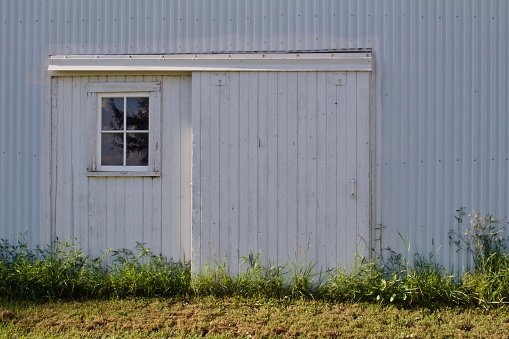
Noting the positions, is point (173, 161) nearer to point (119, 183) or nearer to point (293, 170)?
point (119, 183)

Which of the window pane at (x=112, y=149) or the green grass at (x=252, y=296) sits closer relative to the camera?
the green grass at (x=252, y=296)

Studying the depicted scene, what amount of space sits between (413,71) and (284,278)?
8.74 feet

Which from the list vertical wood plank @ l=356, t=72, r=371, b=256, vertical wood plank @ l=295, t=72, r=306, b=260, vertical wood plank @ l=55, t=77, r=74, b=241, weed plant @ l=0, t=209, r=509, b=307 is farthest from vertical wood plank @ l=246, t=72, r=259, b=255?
vertical wood plank @ l=55, t=77, r=74, b=241

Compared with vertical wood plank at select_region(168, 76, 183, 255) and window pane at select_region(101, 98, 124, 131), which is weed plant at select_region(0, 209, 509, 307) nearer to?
vertical wood plank at select_region(168, 76, 183, 255)

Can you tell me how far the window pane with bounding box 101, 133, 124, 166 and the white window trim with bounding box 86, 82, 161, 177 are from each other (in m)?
0.05

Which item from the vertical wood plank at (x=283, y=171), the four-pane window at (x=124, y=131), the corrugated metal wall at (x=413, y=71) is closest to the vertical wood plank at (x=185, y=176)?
the four-pane window at (x=124, y=131)

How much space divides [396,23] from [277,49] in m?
1.34

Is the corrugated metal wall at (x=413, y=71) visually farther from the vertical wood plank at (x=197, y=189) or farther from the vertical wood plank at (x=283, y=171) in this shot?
the vertical wood plank at (x=197, y=189)

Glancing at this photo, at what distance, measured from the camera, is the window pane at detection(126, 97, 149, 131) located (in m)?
5.85

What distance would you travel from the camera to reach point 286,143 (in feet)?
18.2

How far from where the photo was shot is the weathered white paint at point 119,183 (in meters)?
5.73

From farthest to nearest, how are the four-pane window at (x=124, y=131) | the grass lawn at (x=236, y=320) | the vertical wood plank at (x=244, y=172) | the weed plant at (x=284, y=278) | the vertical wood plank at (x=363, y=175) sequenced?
the four-pane window at (x=124, y=131)
the vertical wood plank at (x=244, y=172)
the vertical wood plank at (x=363, y=175)
the weed plant at (x=284, y=278)
the grass lawn at (x=236, y=320)

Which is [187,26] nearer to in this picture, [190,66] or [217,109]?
[190,66]

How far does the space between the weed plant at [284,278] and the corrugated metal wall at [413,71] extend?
25 centimetres
